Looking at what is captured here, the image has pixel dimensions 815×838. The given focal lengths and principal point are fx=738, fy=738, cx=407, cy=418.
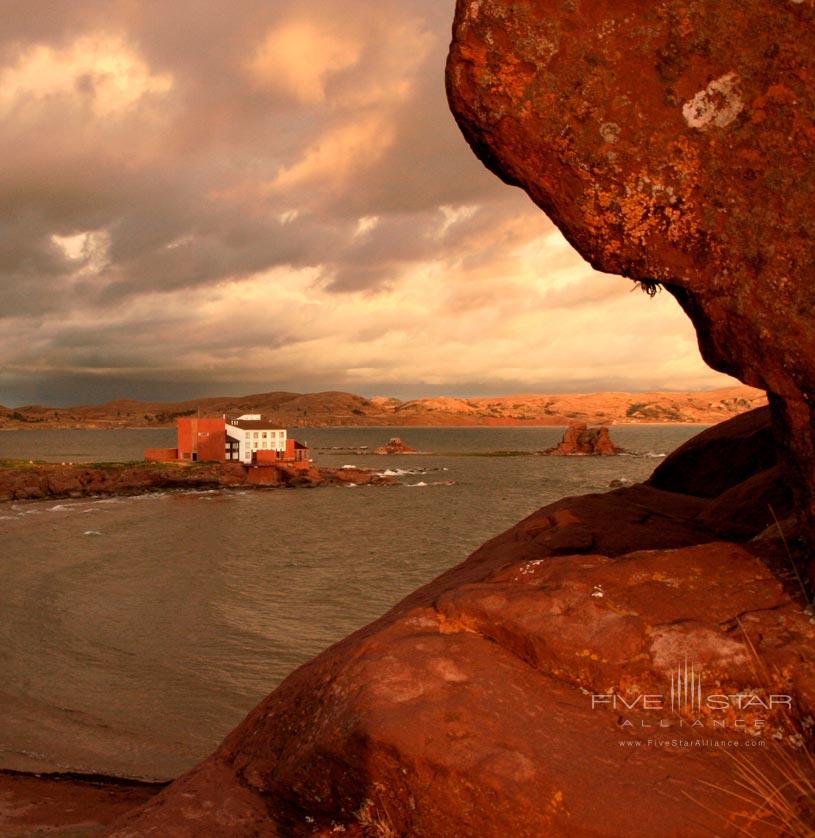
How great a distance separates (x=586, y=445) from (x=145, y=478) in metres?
85.5

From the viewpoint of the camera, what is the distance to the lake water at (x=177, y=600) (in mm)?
16000

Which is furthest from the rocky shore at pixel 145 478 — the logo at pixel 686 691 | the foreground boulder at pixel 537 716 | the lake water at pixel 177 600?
the logo at pixel 686 691

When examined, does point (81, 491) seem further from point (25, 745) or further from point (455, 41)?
point (455, 41)

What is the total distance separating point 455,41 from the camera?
274 inches

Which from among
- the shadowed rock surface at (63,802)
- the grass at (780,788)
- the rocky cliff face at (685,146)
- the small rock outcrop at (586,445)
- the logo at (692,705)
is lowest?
the small rock outcrop at (586,445)

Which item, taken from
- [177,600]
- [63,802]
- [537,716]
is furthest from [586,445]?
[537,716]

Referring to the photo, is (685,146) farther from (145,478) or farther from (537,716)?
(145,478)

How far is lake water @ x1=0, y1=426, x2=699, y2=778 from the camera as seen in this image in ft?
52.5

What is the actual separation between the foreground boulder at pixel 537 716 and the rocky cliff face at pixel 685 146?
1.36 meters

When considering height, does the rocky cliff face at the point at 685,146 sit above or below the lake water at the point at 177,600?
above

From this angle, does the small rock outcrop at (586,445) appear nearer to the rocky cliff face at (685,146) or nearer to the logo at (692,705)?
the rocky cliff face at (685,146)

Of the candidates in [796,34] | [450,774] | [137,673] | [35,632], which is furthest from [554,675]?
[35,632]

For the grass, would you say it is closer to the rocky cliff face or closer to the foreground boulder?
the foreground boulder

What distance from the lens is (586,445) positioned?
136750mm
